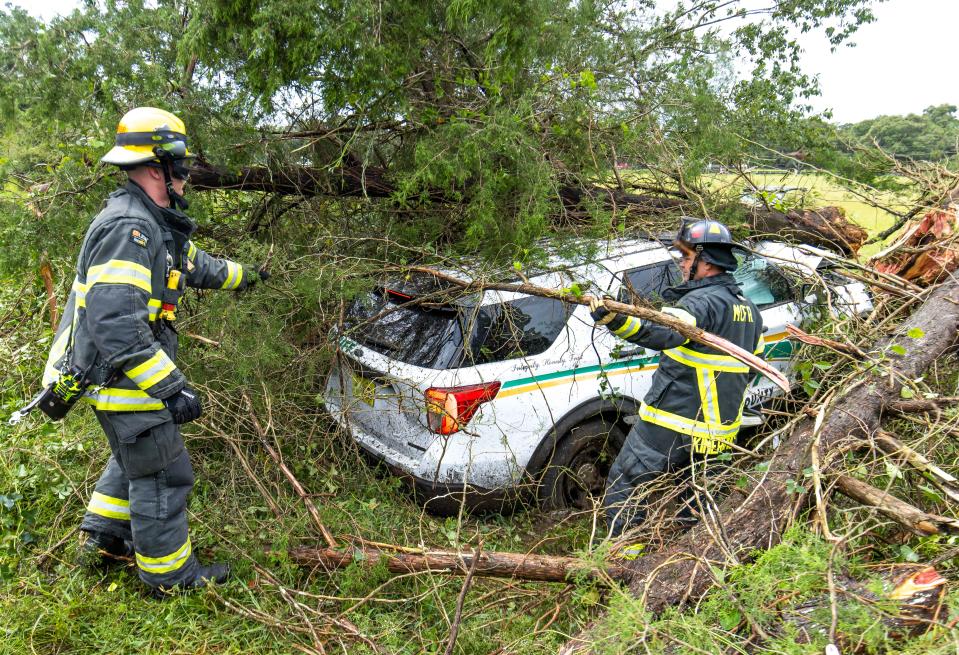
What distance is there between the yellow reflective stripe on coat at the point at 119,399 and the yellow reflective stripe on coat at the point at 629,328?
220 centimetres

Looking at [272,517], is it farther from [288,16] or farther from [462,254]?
[288,16]

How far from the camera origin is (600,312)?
9.57ft

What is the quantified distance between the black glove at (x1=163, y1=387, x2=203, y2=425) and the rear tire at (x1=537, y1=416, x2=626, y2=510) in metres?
1.92

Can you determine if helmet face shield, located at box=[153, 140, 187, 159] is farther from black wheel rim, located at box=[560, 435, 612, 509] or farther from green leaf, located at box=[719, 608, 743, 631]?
green leaf, located at box=[719, 608, 743, 631]

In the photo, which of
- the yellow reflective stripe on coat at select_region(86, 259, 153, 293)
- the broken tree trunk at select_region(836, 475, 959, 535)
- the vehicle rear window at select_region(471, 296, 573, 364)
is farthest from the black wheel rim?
the yellow reflective stripe on coat at select_region(86, 259, 153, 293)

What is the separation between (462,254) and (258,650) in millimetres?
2391

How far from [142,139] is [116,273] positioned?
0.67m

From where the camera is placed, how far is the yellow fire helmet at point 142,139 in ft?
9.32

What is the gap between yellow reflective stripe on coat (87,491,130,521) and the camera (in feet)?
10.2

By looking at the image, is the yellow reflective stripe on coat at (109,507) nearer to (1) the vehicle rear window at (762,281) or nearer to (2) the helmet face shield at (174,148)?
Result: (2) the helmet face shield at (174,148)

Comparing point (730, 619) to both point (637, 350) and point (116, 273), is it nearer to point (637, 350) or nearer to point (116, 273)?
point (637, 350)

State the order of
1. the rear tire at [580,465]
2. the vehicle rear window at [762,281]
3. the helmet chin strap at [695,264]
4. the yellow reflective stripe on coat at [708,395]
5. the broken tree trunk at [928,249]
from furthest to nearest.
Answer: the vehicle rear window at [762,281]
the broken tree trunk at [928,249]
the rear tire at [580,465]
the helmet chin strap at [695,264]
the yellow reflective stripe on coat at [708,395]

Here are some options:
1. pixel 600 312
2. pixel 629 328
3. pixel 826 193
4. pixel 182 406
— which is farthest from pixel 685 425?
pixel 826 193

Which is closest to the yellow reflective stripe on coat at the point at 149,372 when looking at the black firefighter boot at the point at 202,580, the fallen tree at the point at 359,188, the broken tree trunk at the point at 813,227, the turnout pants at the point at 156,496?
the turnout pants at the point at 156,496
